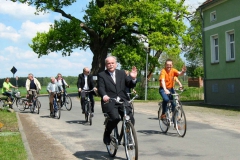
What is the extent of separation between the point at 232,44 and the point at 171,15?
1602cm

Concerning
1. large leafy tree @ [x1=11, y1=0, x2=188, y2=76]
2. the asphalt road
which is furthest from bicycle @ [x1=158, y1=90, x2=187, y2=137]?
large leafy tree @ [x1=11, y1=0, x2=188, y2=76]

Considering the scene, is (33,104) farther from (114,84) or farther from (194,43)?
(194,43)

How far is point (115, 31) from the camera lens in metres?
40.3

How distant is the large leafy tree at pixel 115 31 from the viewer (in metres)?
38.8

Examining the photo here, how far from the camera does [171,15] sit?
4166cm

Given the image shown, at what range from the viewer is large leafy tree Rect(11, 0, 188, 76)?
127ft

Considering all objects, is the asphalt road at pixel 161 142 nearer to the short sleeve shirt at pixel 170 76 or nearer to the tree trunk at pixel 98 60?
the short sleeve shirt at pixel 170 76

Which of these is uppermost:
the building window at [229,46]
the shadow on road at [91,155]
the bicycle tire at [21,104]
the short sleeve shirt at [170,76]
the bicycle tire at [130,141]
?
the building window at [229,46]

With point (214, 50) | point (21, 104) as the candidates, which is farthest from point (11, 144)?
point (214, 50)

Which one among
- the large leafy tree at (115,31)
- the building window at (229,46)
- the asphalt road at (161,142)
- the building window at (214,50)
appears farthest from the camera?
the large leafy tree at (115,31)

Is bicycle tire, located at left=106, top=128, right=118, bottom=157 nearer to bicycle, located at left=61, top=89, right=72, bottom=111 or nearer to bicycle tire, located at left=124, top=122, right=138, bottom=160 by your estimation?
bicycle tire, located at left=124, top=122, right=138, bottom=160

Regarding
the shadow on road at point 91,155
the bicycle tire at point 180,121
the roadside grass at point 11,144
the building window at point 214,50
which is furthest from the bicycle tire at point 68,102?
the shadow on road at point 91,155

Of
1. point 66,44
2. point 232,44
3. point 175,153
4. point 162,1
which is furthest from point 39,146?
point 162,1

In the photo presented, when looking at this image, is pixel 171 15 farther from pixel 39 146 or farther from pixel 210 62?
pixel 39 146
